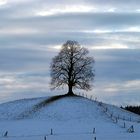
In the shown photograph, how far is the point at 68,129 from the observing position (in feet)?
302

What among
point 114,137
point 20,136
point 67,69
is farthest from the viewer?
point 67,69

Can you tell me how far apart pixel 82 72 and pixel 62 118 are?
22.4 metres

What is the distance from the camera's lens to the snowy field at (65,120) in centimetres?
8319

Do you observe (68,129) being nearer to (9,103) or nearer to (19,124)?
(19,124)

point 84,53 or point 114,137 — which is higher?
point 84,53

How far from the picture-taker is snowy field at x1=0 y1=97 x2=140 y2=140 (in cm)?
8319

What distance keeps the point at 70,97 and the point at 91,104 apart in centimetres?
598

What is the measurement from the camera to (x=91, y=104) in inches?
4547

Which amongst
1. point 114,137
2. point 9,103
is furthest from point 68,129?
point 9,103

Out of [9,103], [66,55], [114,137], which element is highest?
[66,55]

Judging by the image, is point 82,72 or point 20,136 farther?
point 82,72

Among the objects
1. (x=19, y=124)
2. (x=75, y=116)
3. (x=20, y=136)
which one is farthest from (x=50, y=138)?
(x=75, y=116)

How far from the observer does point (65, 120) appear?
340ft

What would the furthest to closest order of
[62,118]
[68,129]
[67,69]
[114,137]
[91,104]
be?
[67,69], [91,104], [62,118], [68,129], [114,137]
